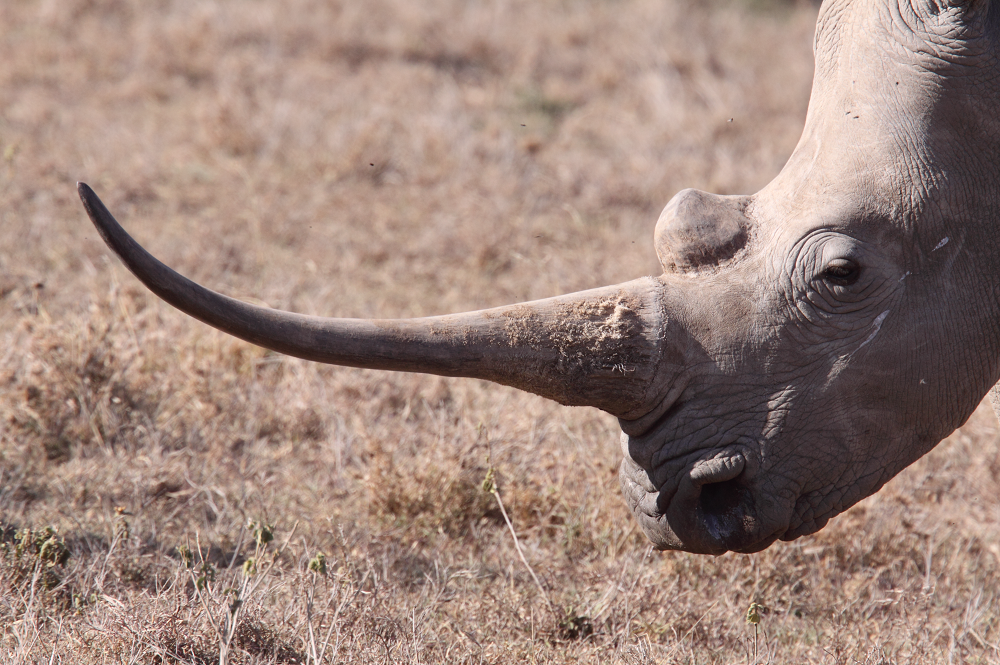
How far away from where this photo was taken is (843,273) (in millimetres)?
2787

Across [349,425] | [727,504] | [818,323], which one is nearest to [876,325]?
[818,323]

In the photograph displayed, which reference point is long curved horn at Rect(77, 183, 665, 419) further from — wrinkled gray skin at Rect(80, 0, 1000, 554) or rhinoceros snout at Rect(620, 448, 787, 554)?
rhinoceros snout at Rect(620, 448, 787, 554)

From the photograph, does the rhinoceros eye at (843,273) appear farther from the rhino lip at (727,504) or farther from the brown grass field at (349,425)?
the brown grass field at (349,425)

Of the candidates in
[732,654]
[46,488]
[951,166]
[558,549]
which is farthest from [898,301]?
[46,488]

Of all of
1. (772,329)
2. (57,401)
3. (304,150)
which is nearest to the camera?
(772,329)

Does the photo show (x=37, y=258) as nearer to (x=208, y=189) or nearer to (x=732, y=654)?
(x=208, y=189)

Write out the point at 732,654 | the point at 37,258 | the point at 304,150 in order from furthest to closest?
1. the point at 304,150
2. the point at 37,258
3. the point at 732,654

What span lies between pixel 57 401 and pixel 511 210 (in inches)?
144

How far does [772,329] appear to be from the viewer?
110 inches

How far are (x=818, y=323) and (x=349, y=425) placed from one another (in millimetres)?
2414

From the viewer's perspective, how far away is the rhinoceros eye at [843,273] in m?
2.78

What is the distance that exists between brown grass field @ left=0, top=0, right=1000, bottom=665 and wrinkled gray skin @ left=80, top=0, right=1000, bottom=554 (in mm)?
740

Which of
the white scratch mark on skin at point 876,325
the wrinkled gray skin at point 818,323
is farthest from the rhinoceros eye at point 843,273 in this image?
the white scratch mark on skin at point 876,325

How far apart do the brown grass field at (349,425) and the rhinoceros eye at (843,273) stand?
1275 millimetres
